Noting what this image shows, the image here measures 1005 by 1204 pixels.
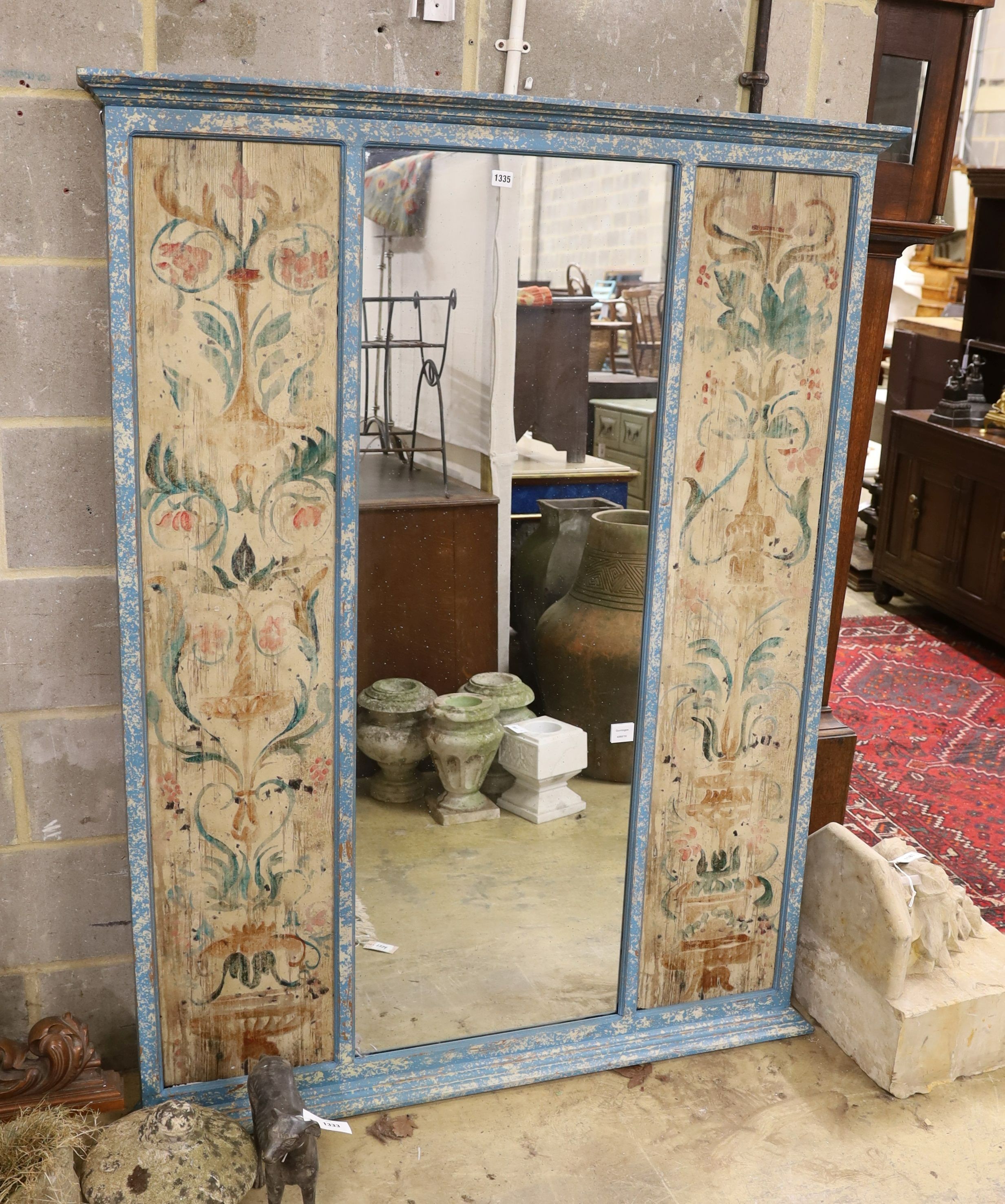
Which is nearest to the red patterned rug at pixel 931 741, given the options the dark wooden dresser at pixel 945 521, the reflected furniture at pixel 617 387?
the dark wooden dresser at pixel 945 521

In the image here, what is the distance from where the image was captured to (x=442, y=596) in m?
2.14

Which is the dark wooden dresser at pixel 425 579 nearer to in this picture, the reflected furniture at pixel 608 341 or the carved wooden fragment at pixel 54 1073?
the reflected furniture at pixel 608 341

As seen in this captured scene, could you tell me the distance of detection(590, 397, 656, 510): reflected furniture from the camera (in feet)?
6.95

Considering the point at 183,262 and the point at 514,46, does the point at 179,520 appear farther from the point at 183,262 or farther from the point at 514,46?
the point at 514,46

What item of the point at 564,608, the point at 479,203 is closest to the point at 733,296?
the point at 479,203

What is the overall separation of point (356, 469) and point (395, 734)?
51 cm

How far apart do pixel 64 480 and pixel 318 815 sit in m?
0.73

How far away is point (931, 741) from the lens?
4371 mm

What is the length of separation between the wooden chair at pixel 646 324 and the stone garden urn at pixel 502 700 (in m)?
0.61

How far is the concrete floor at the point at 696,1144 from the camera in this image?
2119 mm

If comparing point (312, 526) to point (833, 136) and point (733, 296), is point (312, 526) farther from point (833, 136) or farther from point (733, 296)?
point (833, 136)

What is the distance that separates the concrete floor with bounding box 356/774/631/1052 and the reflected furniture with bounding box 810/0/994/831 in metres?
0.77

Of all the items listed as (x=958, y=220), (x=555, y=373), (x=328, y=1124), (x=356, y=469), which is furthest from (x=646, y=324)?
(x=958, y=220)

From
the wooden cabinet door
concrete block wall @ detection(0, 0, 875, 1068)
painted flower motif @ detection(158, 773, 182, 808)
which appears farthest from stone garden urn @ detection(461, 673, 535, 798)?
the wooden cabinet door
